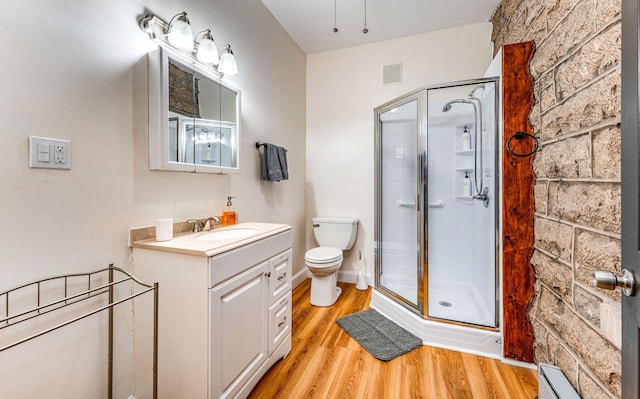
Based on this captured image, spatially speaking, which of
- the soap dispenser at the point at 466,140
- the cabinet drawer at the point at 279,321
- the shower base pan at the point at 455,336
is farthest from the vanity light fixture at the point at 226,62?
the shower base pan at the point at 455,336

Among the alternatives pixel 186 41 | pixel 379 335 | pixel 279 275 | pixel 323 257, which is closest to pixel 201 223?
pixel 279 275

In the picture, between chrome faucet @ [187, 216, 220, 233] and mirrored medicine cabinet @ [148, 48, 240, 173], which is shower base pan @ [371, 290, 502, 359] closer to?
chrome faucet @ [187, 216, 220, 233]

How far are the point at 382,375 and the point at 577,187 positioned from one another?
138 centimetres

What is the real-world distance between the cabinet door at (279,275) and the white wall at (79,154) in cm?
57

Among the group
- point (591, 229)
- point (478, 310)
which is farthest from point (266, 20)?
point (478, 310)

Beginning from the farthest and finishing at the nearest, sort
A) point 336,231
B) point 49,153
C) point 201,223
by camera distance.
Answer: point 336,231
point 201,223
point 49,153

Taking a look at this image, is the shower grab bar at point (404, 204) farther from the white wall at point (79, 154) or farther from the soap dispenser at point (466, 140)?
the white wall at point (79, 154)

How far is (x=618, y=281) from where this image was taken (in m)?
0.64

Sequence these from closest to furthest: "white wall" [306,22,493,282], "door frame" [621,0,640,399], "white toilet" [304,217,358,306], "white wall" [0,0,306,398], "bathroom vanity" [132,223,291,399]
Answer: "door frame" [621,0,640,399]
"white wall" [0,0,306,398]
"bathroom vanity" [132,223,291,399]
"white toilet" [304,217,358,306]
"white wall" [306,22,493,282]

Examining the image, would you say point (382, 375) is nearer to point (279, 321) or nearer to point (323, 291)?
point (279, 321)

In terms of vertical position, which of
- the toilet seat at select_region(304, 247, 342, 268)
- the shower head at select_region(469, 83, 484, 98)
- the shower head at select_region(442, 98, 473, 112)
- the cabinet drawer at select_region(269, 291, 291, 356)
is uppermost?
the shower head at select_region(469, 83, 484, 98)

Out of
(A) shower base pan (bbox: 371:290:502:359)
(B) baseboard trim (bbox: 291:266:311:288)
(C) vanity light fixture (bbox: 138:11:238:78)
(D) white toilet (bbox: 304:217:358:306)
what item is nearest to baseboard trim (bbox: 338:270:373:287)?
(D) white toilet (bbox: 304:217:358:306)

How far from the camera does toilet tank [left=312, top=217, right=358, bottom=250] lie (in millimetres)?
2908

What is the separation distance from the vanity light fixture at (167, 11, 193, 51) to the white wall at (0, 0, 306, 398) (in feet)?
0.32
